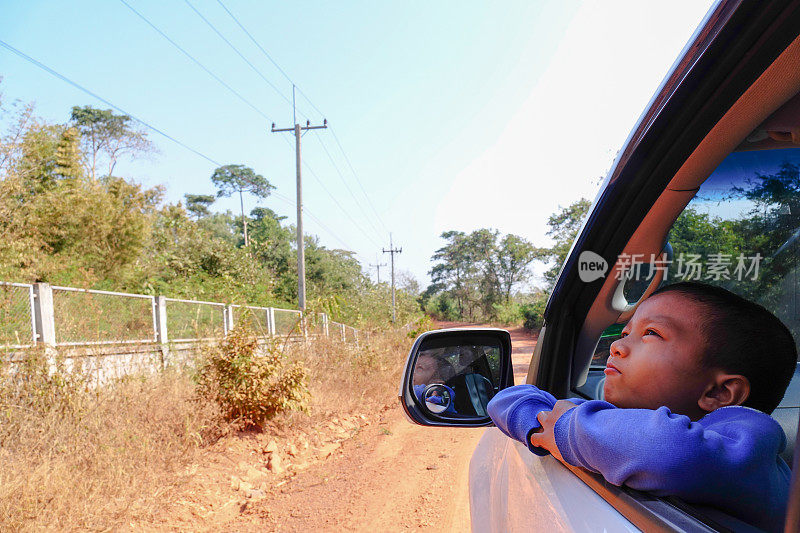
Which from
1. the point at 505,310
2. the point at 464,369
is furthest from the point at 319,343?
the point at 505,310

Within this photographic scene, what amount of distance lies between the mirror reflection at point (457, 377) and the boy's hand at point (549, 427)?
2.14 feet

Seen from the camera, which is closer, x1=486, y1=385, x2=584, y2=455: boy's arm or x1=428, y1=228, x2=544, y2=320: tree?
x1=486, y1=385, x2=584, y2=455: boy's arm

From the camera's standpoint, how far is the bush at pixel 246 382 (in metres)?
6.63

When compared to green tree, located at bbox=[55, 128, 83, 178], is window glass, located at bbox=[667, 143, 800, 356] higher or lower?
lower

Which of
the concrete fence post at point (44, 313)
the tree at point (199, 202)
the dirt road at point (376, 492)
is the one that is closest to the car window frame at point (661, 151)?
the dirt road at point (376, 492)

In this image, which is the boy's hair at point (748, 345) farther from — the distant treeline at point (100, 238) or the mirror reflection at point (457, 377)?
the distant treeline at point (100, 238)

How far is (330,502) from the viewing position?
5031mm

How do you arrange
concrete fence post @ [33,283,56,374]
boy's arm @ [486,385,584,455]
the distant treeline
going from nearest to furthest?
boy's arm @ [486,385,584,455], concrete fence post @ [33,283,56,374], the distant treeline

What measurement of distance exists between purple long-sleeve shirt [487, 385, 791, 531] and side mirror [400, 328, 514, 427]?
904 millimetres

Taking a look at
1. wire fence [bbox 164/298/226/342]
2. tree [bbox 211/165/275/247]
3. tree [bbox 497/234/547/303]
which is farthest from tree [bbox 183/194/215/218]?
wire fence [bbox 164/298/226/342]

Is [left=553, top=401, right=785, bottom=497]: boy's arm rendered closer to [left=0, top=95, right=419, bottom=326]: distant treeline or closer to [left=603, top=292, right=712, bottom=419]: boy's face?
[left=603, top=292, right=712, bottom=419]: boy's face

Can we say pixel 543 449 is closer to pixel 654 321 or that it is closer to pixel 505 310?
pixel 654 321

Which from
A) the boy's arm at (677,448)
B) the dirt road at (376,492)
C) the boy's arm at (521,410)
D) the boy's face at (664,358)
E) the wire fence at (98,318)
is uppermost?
the boy's face at (664,358)

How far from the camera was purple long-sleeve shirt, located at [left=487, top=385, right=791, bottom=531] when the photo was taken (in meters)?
0.74
